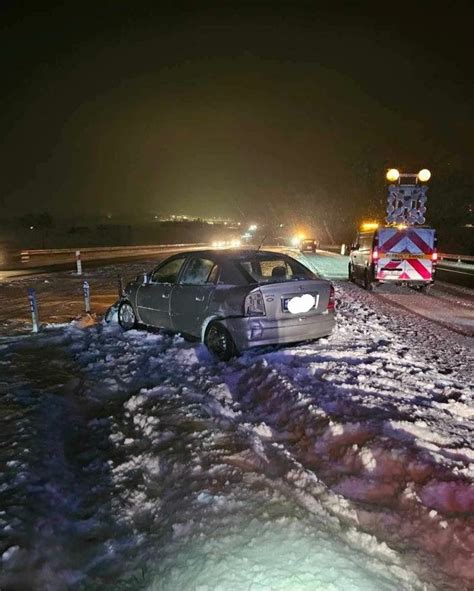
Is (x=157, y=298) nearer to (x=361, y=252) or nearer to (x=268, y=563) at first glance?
(x=268, y=563)

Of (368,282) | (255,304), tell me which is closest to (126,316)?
(255,304)

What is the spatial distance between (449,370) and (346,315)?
13.2ft

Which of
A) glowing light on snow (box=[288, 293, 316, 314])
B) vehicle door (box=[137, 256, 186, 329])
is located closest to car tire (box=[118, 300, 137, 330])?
vehicle door (box=[137, 256, 186, 329])

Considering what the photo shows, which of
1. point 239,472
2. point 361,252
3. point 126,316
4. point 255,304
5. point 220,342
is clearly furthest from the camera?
point 361,252

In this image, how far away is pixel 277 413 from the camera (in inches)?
194

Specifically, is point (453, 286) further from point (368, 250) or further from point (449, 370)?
point (449, 370)

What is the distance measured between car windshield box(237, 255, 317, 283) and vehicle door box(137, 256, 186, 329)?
1233 millimetres

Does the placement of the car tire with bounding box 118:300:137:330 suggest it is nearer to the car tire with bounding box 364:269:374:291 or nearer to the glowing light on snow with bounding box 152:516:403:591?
the glowing light on snow with bounding box 152:516:403:591

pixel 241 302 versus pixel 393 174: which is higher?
pixel 393 174

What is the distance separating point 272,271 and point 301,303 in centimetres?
86

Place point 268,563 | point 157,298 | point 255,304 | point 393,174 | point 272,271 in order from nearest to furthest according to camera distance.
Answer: point 268,563 → point 255,304 → point 272,271 → point 157,298 → point 393,174

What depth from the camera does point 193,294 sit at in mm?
7387

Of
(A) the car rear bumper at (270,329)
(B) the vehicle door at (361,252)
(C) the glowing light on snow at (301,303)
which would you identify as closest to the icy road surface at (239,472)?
(A) the car rear bumper at (270,329)

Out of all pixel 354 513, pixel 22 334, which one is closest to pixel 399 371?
pixel 354 513
